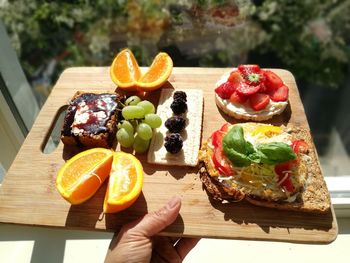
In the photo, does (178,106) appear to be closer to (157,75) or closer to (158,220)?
(157,75)

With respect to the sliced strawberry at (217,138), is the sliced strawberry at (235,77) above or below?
above

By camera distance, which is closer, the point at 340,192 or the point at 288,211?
the point at 288,211

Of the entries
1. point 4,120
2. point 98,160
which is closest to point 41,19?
point 4,120

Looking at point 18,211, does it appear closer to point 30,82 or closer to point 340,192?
point 30,82

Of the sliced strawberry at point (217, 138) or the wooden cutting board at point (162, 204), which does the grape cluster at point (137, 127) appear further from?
the sliced strawberry at point (217, 138)

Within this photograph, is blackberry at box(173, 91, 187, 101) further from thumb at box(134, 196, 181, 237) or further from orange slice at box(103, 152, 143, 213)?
thumb at box(134, 196, 181, 237)

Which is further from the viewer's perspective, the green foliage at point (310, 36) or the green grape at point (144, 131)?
the green foliage at point (310, 36)

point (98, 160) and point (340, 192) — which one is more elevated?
point (98, 160)

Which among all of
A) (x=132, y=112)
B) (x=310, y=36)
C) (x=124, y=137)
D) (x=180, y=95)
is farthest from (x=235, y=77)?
(x=310, y=36)

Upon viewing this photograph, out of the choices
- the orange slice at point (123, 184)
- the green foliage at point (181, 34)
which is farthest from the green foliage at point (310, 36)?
the orange slice at point (123, 184)
